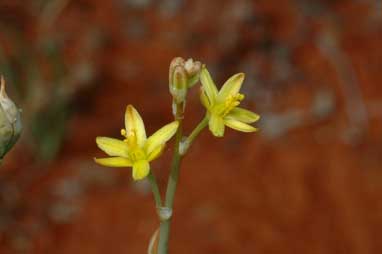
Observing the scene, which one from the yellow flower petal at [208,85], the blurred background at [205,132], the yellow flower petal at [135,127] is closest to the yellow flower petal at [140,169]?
the yellow flower petal at [135,127]

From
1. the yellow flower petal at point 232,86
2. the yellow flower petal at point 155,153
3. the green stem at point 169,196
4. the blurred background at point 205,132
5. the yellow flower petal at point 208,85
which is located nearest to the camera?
the green stem at point 169,196

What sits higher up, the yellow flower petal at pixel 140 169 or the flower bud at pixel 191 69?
the flower bud at pixel 191 69

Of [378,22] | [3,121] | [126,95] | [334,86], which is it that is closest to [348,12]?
[378,22]

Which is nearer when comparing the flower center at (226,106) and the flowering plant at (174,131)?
the flowering plant at (174,131)

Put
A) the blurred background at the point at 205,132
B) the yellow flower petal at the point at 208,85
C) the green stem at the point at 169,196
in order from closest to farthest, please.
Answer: the green stem at the point at 169,196
the yellow flower petal at the point at 208,85
the blurred background at the point at 205,132

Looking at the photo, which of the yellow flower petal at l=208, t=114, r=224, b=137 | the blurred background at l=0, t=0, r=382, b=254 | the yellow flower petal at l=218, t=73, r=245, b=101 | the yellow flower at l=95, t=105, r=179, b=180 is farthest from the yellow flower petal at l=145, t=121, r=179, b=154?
the blurred background at l=0, t=0, r=382, b=254

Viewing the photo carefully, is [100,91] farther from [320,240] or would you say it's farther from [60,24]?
[320,240]

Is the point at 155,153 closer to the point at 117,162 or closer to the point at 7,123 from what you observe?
the point at 117,162

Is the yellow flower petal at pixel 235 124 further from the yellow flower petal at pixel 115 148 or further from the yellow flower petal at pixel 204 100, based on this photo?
the yellow flower petal at pixel 115 148
